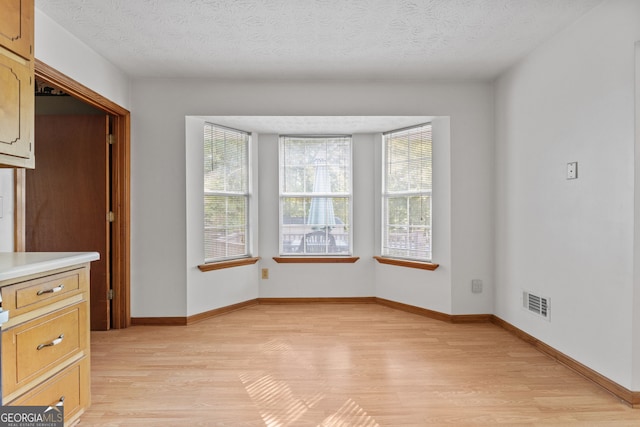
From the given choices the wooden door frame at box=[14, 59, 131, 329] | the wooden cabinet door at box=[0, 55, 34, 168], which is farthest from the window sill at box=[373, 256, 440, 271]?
the wooden cabinet door at box=[0, 55, 34, 168]

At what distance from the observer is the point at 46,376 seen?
1745mm

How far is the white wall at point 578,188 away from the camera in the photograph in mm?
2236

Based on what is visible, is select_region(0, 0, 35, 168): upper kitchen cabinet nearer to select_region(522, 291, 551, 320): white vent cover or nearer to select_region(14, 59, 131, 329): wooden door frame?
select_region(14, 59, 131, 329): wooden door frame

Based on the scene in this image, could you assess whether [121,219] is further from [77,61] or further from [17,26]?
[17,26]

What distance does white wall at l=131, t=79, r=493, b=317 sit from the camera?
12.2 feet

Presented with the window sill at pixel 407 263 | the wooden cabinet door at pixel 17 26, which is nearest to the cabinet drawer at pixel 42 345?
the wooden cabinet door at pixel 17 26

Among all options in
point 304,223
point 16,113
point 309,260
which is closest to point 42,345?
point 16,113

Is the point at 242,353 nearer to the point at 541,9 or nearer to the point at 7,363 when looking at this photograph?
the point at 7,363

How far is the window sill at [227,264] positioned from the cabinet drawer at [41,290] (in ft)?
6.07

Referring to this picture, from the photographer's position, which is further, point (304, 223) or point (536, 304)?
point (304, 223)

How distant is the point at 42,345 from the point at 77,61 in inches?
87.6

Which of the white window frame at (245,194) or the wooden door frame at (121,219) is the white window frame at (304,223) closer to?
the white window frame at (245,194)

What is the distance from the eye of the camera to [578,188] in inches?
103

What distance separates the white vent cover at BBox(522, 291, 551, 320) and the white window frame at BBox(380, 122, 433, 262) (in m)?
1.00
